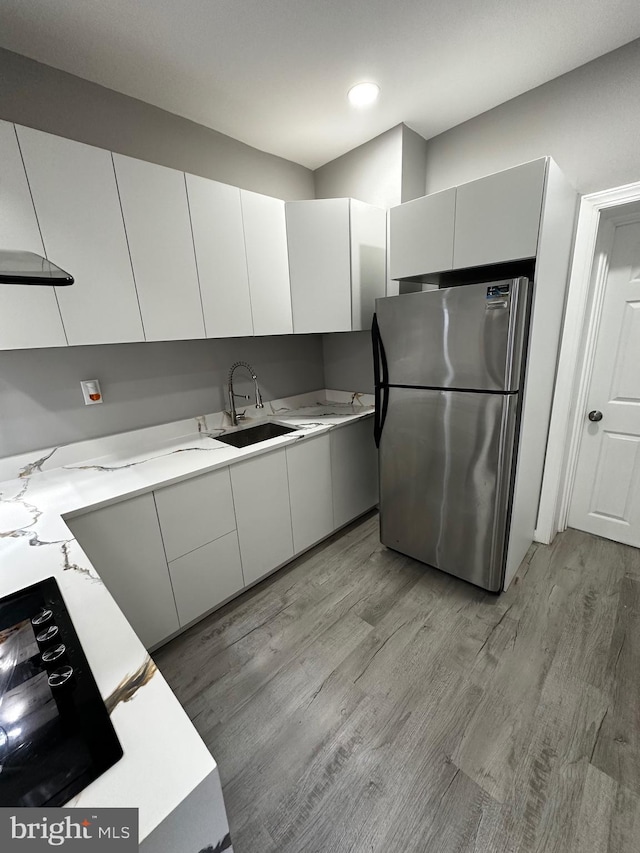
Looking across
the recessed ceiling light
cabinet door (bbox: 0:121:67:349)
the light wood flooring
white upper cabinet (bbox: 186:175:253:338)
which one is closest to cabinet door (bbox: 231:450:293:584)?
the light wood flooring

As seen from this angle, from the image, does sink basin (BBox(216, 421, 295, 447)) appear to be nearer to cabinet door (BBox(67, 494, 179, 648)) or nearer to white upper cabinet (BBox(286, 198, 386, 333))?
white upper cabinet (BBox(286, 198, 386, 333))

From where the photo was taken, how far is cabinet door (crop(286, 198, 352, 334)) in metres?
2.18

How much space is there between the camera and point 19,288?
1.39 metres

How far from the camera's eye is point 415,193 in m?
2.40

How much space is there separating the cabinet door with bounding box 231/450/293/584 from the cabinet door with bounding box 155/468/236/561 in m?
0.07

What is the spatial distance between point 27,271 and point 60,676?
989 millimetres

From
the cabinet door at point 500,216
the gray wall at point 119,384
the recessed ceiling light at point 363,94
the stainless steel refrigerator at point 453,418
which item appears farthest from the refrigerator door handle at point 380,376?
the recessed ceiling light at point 363,94

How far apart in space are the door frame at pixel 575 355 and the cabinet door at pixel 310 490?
4.66ft

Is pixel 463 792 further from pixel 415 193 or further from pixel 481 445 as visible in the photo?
pixel 415 193

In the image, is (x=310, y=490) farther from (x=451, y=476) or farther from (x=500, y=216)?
(x=500, y=216)

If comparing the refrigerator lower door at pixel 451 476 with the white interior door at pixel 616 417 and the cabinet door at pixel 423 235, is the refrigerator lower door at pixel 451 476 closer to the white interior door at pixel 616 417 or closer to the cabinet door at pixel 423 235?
the cabinet door at pixel 423 235

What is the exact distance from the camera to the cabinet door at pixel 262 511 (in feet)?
6.33

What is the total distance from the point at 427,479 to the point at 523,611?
0.83 metres
